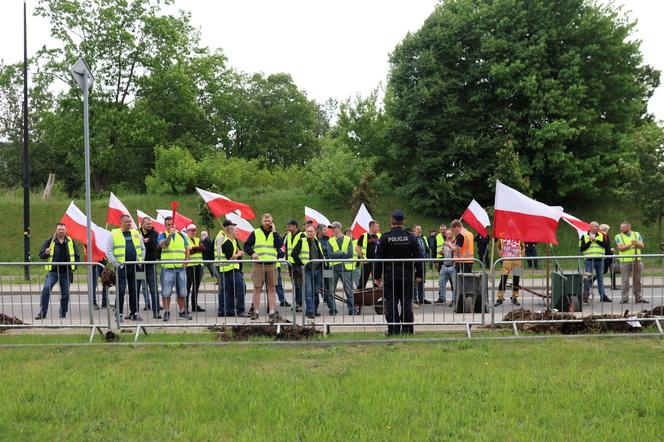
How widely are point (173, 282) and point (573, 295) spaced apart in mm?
6791

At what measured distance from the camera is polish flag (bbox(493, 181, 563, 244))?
34.1 feet

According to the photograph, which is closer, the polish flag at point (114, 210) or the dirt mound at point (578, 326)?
the dirt mound at point (578, 326)

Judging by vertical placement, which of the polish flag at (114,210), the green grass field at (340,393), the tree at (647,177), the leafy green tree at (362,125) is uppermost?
the leafy green tree at (362,125)

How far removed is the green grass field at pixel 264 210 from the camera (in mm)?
30094

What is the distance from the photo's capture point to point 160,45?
4228 centimetres

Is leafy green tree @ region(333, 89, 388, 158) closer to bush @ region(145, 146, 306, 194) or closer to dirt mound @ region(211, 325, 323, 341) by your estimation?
bush @ region(145, 146, 306, 194)

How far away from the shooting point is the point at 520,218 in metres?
10.4

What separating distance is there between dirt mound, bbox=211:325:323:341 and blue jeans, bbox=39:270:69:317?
3628 mm

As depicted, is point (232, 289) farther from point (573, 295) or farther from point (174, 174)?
point (174, 174)

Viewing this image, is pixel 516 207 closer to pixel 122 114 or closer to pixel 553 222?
pixel 553 222

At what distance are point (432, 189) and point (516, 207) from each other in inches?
844

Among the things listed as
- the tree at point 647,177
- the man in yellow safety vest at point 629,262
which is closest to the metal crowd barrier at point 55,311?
the man in yellow safety vest at point 629,262

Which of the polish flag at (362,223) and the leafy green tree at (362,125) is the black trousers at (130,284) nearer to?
the polish flag at (362,223)

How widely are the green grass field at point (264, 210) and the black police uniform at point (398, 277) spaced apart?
21595 millimetres
